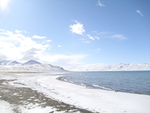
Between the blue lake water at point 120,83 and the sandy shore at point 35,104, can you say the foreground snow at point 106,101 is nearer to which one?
the sandy shore at point 35,104

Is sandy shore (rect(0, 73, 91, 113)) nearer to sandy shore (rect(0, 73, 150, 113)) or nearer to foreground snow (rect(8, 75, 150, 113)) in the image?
sandy shore (rect(0, 73, 150, 113))

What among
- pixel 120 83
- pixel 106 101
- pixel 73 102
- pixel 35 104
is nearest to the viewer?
pixel 35 104

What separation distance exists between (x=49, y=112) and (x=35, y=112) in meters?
1.17

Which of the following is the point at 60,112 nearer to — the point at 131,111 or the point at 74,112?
the point at 74,112

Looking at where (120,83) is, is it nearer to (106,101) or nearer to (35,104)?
(106,101)

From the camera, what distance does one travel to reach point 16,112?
28.0 feet

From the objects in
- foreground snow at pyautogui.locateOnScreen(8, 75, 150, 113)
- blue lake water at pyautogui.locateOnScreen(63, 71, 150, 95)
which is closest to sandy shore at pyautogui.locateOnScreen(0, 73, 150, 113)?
foreground snow at pyautogui.locateOnScreen(8, 75, 150, 113)

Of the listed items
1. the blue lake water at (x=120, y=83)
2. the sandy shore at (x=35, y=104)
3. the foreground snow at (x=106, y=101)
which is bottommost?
the sandy shore at (x=35, y=104)

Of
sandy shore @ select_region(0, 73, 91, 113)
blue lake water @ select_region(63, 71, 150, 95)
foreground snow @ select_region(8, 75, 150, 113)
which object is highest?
blue lake water @ select_region(63, 71, 150, 95)

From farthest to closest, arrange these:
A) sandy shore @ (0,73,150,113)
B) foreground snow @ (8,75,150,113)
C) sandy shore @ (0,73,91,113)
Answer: foreground snow @ (8,75,150,113) → sandy shore @ (0,73,150,113) → sandy shore @ (0,73,91,113)

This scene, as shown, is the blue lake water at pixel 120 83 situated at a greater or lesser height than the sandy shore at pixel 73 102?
greater

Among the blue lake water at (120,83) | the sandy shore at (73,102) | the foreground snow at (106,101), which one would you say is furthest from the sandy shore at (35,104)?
the blue lake water at (120,83)

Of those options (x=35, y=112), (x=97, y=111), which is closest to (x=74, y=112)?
(x=97, y=111)

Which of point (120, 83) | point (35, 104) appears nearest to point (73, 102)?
point (35, 104)
